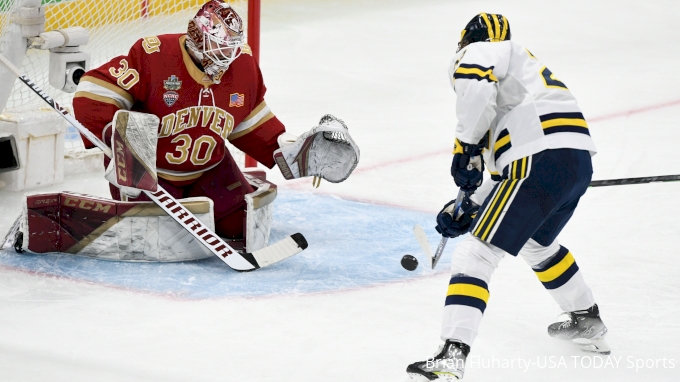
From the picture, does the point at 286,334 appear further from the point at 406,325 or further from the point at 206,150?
the point at 206,150

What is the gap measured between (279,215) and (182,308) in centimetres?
111

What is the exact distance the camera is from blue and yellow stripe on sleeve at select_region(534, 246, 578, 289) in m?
2.89

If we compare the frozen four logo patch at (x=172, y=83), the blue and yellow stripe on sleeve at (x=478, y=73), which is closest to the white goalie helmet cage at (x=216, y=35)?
the frozen four logo patch at (x=172, y=83)

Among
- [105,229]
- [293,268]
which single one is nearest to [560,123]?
[293,268]

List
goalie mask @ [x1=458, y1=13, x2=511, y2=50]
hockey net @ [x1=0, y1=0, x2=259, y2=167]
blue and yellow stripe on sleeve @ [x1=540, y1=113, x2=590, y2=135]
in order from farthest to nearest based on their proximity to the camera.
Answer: hockey net @ [x1=0, y1=0, x2=259, y2=167], goalie mask @ [x1=458, y1=13, x2=511, y2=50], blue and yellow stripe on sleeve @ [x1=540, y1=113, x2=590, y2=135]

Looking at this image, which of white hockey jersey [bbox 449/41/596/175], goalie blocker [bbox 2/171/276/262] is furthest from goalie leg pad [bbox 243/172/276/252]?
white hockey jersey [bbox 449/41/596/175]

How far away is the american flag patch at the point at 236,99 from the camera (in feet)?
11.7

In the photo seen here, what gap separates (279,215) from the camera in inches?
164

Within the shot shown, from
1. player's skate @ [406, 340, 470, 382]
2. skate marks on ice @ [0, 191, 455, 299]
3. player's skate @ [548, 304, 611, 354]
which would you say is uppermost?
player's skate @ [406, 340, 470, 382]

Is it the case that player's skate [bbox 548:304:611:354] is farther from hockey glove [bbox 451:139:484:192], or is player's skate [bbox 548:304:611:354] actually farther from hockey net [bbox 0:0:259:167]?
hockey net [bbox 0:0:259:167]

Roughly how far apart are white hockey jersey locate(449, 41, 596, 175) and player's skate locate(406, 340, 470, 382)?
50 cm

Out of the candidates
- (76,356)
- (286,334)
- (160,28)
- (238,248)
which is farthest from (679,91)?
(76,356)

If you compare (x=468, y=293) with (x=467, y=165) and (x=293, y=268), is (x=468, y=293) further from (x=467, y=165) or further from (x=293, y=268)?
(x=293, y=268)

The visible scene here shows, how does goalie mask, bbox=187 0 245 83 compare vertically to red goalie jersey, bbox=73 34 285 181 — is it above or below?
above
